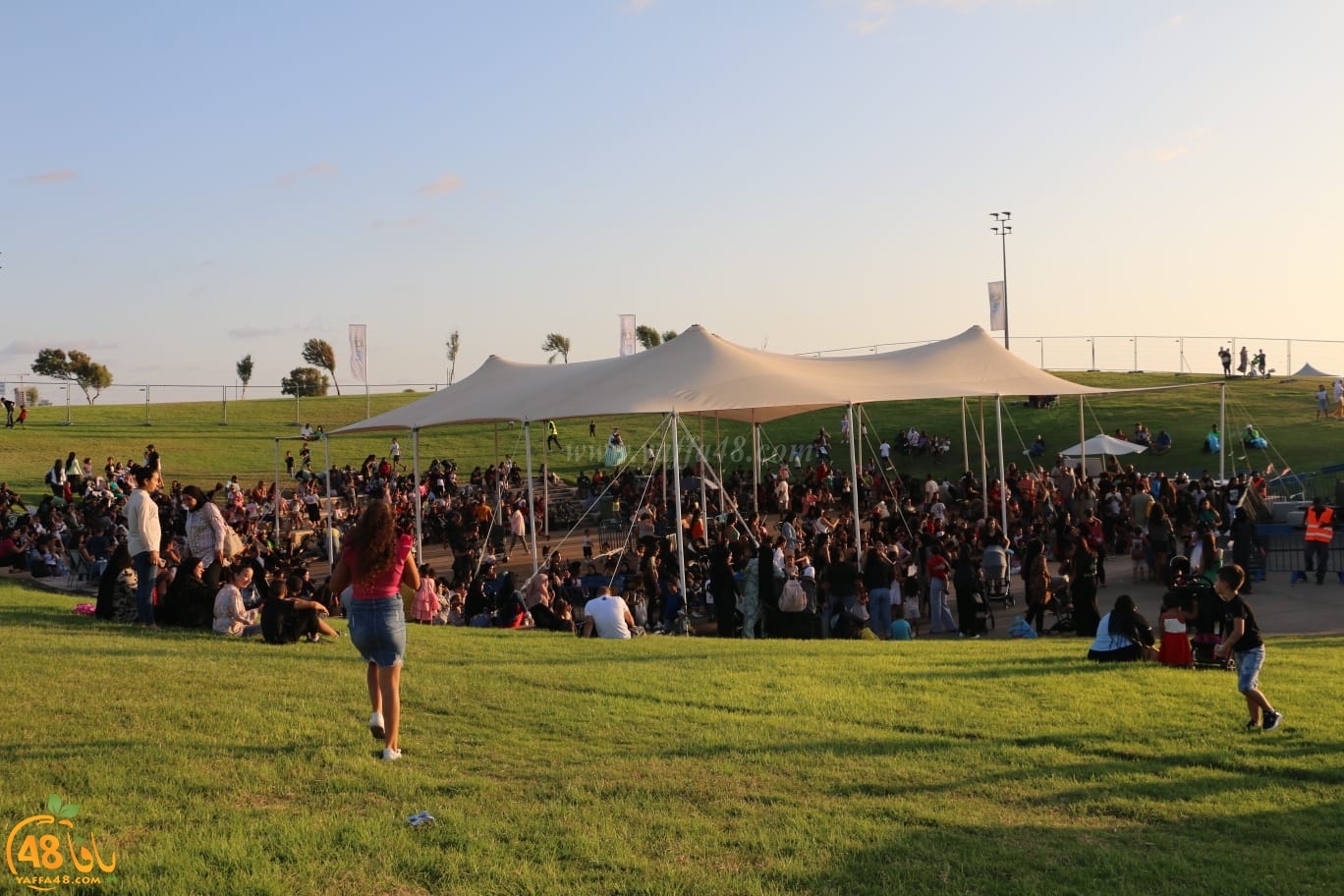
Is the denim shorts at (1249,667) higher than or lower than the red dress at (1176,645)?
higher

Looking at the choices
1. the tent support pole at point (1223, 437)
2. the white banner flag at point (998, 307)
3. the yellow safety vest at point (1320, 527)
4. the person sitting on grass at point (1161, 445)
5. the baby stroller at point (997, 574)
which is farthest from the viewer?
the white banner flag at point (998, 307)

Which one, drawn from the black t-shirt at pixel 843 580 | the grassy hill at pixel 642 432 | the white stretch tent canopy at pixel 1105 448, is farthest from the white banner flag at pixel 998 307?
the black t-shirt at pixel 843 580

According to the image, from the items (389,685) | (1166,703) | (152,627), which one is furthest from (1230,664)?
(152,627)

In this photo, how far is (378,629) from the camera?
633cm

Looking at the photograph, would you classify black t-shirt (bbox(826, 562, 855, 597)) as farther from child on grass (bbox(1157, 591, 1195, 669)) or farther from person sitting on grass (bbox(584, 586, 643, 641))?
child on grass (bbox(1157, 591, 1195, 669))

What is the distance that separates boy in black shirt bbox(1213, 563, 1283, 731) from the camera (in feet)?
26.7

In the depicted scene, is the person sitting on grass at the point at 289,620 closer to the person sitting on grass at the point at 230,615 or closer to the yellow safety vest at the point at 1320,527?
the person sitting on grass at the point at 230,615

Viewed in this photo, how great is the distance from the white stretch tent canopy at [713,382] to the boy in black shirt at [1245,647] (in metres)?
10.9

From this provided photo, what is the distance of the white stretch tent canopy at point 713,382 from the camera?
19.6 m

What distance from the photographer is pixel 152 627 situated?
11414mm

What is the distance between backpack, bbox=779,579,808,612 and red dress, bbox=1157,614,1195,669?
17.2ft

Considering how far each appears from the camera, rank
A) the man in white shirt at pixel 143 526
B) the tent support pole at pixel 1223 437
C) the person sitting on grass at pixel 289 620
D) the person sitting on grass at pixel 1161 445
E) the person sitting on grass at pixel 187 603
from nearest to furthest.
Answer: the man in white shirt at pixel 143 526
the person sitting on grass at pixel 289 620
the person sitting on grass at pixel 187 603
the tent support pole at pixel 1223 437
the person sitting on grass at pixel 1161 445

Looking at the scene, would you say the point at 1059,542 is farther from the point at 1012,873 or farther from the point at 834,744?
the point at 1012,873

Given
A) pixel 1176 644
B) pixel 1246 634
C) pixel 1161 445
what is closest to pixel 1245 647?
pixel 1246 634
